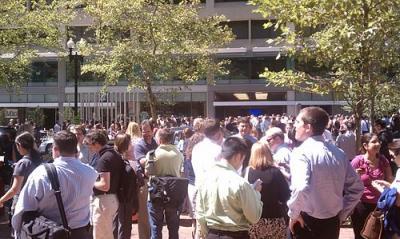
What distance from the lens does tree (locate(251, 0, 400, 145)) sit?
9320mm

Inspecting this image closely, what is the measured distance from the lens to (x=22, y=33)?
22.0m

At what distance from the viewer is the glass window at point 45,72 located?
48.6 metres

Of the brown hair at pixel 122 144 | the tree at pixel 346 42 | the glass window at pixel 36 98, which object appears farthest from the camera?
the glass window at pixel 36 98

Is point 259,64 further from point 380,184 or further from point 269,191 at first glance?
point 269,191

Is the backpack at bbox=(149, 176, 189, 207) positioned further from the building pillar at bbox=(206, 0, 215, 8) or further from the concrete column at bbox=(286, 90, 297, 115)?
the building pillar at bbox=(206, 0, 215, 8)

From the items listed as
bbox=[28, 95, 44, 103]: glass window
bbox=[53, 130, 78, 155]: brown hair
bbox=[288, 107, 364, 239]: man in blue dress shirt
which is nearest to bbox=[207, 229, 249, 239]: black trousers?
bbox=[288, 107, 364, 239]: man in blue dress shirt

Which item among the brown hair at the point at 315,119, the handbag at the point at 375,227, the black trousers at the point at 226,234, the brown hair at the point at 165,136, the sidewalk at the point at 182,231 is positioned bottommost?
the sidewalk at the point at 182,231

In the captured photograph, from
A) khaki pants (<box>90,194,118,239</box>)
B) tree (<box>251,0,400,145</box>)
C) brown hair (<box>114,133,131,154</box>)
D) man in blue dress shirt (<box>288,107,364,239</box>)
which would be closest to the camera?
man in blue dress shirt (<box>288,107,364,239</box>)

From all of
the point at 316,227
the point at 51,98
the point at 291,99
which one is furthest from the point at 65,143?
the point at 51,98

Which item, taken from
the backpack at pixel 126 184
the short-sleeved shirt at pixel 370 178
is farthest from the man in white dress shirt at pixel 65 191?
the short-sleeved shirt at pixel 370 178

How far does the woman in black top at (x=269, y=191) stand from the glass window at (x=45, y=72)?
145 feet

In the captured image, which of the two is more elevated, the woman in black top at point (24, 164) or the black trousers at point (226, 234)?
the woman in black top at point (24, 164)

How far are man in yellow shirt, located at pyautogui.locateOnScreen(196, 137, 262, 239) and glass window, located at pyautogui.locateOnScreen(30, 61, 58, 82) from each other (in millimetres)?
45567

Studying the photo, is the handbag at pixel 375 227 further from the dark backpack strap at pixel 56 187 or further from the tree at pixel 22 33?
the tree at pixel 22 33
